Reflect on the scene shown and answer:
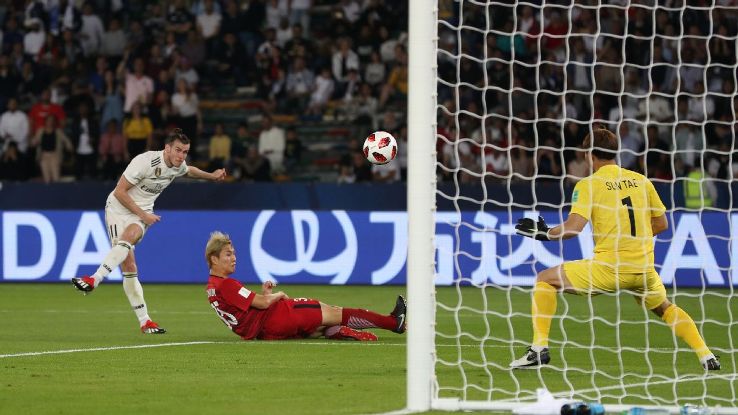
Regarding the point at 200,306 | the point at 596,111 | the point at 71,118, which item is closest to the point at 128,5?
the point at 71,118

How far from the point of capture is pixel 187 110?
937 inches

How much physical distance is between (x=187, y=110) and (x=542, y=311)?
15.0 metres

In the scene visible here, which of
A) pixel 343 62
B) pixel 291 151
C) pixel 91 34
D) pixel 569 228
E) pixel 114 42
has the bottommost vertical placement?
pixel 569 228

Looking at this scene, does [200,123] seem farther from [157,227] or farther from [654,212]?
[654,212]

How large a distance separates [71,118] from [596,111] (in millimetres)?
9516

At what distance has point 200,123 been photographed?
24.1 metres

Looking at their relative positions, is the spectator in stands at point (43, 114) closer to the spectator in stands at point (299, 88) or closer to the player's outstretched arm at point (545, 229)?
the spectator in stands at point (299, 88)

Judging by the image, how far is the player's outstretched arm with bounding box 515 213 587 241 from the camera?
922cm

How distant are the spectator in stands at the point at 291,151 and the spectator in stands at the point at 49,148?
12.9 ft

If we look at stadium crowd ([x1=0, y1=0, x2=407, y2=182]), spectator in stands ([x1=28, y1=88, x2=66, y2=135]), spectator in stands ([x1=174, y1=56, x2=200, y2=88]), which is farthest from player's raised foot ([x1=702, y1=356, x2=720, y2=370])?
spectator in stands ([x1=174, y1=56, x2=200, y2=88])

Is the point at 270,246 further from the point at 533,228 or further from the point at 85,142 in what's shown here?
the point at 533,228

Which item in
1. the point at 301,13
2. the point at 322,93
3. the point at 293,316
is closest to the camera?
the point at 293,316

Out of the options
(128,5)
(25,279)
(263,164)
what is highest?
(128,5)

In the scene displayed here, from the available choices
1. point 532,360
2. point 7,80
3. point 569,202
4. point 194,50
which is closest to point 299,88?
point 194,50
